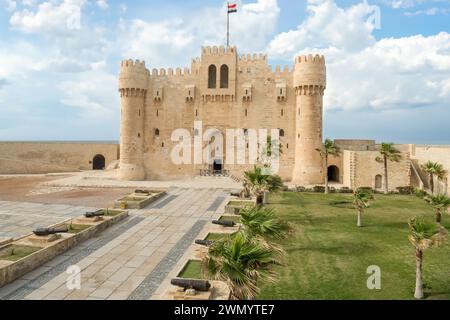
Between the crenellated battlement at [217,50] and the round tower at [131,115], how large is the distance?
7337mm

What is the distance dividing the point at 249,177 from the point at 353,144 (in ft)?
91.7

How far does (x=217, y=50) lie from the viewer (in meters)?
39.4

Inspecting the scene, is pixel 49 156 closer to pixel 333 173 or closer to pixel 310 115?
pixel 310 115

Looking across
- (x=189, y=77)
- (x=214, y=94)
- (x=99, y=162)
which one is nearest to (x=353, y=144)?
(x=214, y=94)

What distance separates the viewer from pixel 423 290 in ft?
35.8

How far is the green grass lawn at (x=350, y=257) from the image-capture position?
10.9 meters

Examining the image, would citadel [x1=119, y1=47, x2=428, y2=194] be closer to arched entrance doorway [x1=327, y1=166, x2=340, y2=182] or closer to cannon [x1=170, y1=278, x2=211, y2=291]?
arched entrance doorway [x1=327, y1=166, x2=340, y2=182]

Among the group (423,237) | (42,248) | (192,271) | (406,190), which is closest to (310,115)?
(406,190)

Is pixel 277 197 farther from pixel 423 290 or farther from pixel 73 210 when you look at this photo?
pixel 423 290

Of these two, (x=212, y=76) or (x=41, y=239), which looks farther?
(x=212, y=76)

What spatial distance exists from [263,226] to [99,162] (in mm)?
46017

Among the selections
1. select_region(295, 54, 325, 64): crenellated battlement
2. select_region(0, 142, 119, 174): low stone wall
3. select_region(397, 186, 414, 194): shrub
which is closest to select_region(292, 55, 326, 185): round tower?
select_region(295, 54, 325, 64): crenellated battlement

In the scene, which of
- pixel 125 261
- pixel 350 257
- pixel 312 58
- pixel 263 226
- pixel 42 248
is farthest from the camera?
pixel 312 58
